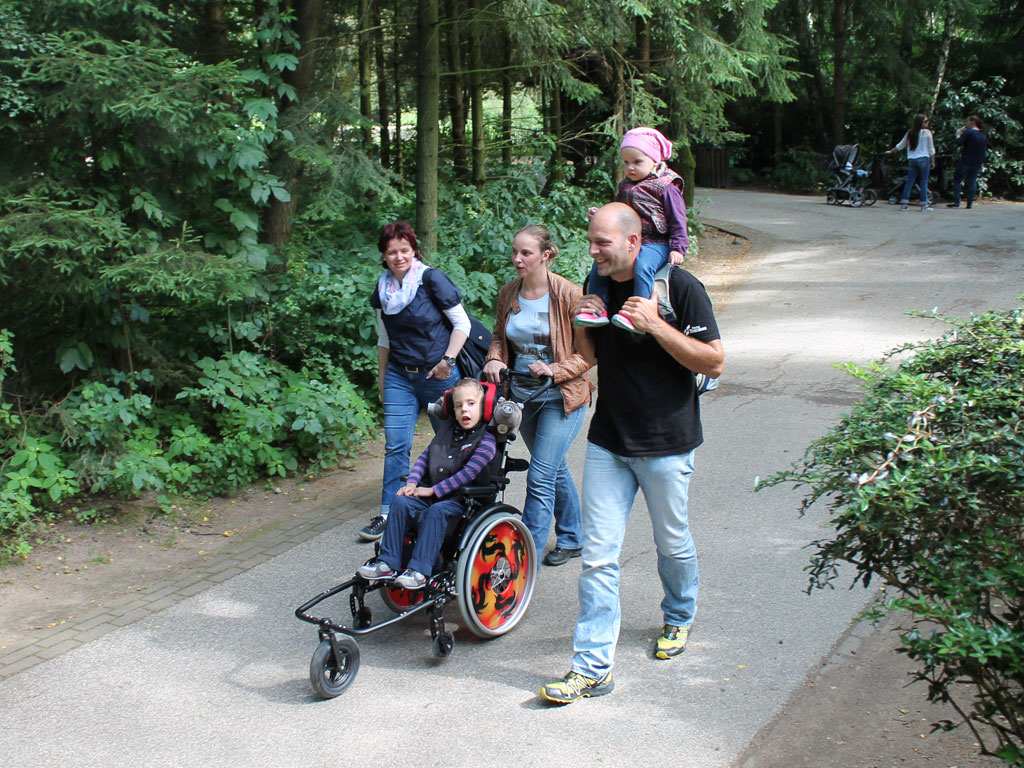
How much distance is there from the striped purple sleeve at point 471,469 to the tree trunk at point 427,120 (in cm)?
494

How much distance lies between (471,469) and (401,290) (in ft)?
5.38

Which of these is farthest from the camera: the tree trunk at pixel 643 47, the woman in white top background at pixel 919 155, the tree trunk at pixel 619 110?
the woman in white top background at pixel 919 155

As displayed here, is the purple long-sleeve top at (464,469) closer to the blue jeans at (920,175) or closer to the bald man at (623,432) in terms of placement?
the bald man at (623,432)

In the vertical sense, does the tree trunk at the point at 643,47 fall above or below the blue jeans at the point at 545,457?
above

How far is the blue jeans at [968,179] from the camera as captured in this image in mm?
19719

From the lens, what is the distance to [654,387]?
421 centimetres

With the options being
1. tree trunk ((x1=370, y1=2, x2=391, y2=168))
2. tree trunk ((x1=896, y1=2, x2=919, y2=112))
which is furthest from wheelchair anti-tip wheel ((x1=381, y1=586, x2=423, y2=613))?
tree trunk ((x1=896, y1=2, x2=919, y2=112))

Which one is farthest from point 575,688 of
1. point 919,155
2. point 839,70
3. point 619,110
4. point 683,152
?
point 839,70

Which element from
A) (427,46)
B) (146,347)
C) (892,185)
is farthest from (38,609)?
(892,185)

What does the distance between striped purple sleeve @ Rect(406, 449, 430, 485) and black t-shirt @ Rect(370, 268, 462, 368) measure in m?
1.18

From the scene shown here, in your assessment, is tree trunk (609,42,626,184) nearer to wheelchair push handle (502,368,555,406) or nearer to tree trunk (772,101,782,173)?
wheelchair push handle (502,368,555,406)

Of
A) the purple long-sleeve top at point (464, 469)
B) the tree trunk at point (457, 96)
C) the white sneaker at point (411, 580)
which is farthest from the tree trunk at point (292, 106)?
the white sneaker at point (411, 580)

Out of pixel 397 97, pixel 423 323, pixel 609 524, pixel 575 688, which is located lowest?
pixel 575 688

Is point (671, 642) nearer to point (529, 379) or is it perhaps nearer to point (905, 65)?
point (529, 379)
